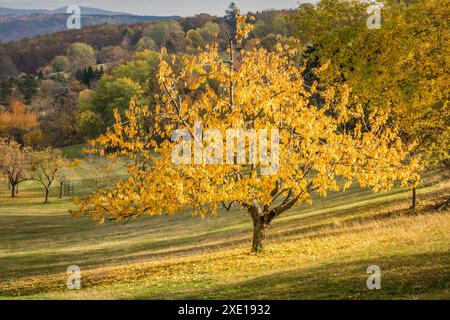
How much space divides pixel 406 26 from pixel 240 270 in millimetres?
20079

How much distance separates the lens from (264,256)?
2370 centimetres

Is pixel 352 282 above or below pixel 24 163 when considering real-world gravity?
above

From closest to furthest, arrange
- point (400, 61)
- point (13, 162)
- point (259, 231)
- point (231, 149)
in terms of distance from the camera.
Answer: point (231, 149) → point (259, 231) → point (400, 61) → point (13, 162)

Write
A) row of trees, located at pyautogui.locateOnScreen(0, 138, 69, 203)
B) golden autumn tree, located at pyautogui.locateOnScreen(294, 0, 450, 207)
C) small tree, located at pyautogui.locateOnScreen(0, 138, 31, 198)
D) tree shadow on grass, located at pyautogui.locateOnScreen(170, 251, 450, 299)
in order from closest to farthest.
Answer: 1. tree shadow on grass, located at pyautogui.locateOnScreen(170, 251, 450, 299)
2. golden autumn tree, located at pyautogui.locateOnScreen(294, 0, 450, 207)
3. small tree, located at pyautogui.locateOnScreen(0, 138, 31, 198)
4. row of trees, located at pyautogui.locateOnScreen(0, 138, 69, 203)

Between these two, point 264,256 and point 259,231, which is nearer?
point 264,256

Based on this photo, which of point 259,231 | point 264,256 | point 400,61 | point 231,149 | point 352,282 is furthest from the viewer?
point 400,61

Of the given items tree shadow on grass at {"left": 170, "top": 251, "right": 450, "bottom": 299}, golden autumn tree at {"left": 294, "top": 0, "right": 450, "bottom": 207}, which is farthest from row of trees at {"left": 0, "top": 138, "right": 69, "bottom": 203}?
tree shadow on grass at {"left": 170, "top": 251, "right": 450, "bottom": 299}

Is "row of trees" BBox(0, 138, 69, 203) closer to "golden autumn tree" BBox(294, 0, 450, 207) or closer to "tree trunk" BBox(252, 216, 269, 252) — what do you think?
"golden autumn tree" BBox(294, 0, 450, 207)

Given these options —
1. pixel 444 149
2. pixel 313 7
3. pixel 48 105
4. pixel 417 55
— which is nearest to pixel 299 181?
pixel 444 149

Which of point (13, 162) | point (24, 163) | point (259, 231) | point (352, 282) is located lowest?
point (24, 163)

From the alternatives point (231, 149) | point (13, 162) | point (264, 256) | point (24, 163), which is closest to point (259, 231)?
point (264, 256)

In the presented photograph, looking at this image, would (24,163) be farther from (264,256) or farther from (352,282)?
(352,282)

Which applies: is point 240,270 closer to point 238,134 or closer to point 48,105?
point 238,134

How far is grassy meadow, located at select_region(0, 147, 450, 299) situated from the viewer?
1593cm
